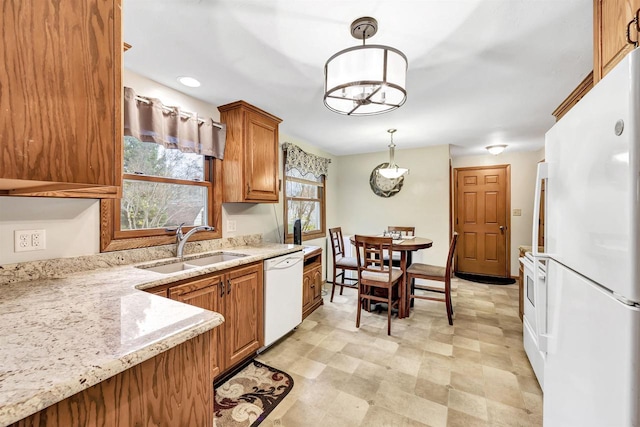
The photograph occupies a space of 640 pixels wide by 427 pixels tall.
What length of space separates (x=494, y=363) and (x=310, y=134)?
3178 millimetres

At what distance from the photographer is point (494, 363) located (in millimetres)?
2201

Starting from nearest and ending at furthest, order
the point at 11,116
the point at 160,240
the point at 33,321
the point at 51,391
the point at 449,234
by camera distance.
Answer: the point at 51,391
the point at 11,116
the point at 33,321
the point at 160,240
the point at 449,234

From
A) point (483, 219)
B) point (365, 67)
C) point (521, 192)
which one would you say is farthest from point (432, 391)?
point (521, 192)

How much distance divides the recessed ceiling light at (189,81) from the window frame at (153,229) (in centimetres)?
65

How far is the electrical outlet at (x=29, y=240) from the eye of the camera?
144 cm

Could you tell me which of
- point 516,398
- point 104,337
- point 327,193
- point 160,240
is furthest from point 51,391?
Result: point 327,193

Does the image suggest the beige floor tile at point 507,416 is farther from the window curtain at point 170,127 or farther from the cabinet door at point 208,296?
the window curtain at point 170,127

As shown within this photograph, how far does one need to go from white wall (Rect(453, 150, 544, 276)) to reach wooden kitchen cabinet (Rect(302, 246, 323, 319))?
370 cm

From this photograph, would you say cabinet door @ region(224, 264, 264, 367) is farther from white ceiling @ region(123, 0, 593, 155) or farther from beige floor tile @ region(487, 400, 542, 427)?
beige floor tile @ region(487, 400, 542, 427)

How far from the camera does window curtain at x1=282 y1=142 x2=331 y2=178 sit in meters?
3.65

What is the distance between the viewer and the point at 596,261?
818 millimetres

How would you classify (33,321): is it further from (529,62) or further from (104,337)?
(529,62)

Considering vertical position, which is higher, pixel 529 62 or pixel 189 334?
pixel 529 62

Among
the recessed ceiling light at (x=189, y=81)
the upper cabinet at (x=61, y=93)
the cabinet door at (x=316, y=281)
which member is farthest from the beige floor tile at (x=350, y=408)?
the recessed ceiling light at (x=189, y=81)
